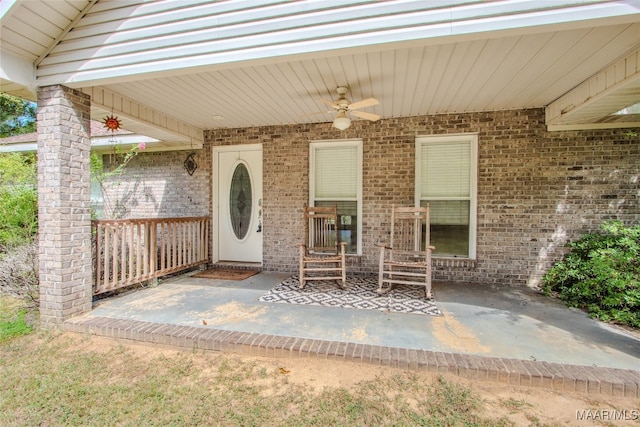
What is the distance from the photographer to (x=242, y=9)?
94.8 inches

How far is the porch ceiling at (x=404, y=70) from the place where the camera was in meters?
2.14

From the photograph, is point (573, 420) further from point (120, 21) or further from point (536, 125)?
point (120, 21)

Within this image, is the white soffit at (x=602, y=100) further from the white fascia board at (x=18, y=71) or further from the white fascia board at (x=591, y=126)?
the white fascia board at (x=18, y=71)

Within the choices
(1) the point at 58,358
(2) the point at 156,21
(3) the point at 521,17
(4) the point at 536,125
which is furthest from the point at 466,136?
(1) the point at 58,358

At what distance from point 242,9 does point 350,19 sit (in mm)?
905

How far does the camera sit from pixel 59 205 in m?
2.85

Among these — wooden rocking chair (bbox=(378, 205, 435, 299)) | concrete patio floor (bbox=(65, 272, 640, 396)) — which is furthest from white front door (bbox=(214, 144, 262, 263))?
wooden rocking chair (bbox=(378, 205, 435, 299))

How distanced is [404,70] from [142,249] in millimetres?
3935

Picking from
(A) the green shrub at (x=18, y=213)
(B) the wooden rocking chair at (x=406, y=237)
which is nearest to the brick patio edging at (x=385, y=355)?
(B) the wooden rocking chair at (x=406, y=237)


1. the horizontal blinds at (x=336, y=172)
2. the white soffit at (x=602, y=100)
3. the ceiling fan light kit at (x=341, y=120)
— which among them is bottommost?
the horizontal blinds at (x=336, y=172)

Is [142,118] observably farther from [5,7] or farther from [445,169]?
[445,169]

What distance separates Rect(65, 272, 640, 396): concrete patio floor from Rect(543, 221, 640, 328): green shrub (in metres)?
0.25

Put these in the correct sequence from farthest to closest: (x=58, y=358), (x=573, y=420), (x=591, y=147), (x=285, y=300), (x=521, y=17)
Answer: (x=591, y=147) → (x=285, y=300) → (x=58, y=358) → (x=521, y=17) → (x=573, y=420)

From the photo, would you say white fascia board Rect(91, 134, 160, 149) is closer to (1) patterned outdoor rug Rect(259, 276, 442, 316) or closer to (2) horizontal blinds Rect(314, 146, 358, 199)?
(2) horizontal blinds Rect(314, 146, 358, 199)
